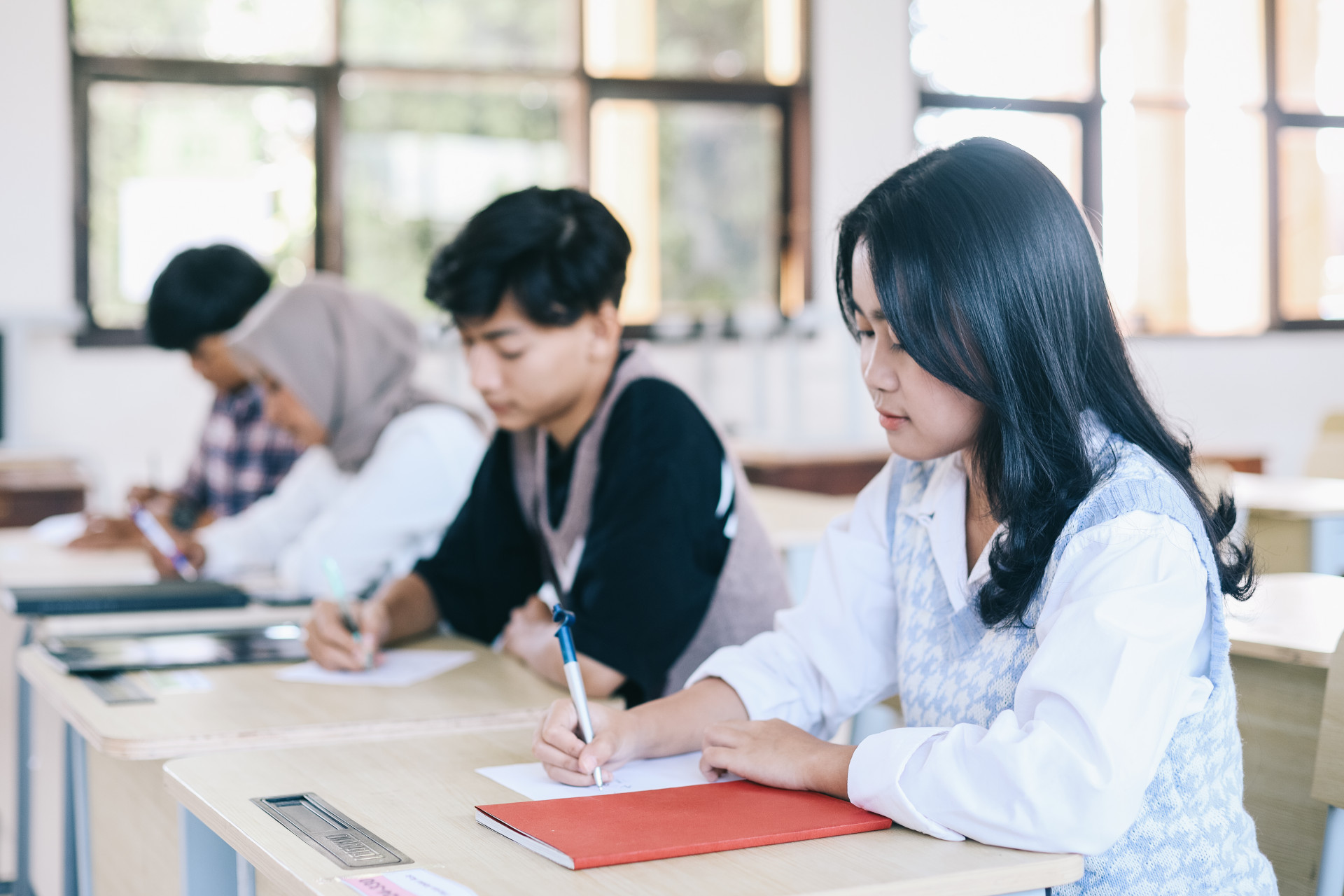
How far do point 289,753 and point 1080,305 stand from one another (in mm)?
786

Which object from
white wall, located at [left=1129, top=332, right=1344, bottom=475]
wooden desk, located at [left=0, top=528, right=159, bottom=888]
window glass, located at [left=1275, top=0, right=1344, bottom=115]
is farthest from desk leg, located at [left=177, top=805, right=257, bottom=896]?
window glass, located at [left=1275, top=0, right=1344, bottom=115]

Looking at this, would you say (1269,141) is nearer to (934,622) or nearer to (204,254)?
(204,254)

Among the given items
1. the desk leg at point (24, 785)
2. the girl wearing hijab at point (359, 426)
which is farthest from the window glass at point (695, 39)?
the desk leg at point (24, 785)

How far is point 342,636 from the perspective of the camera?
163 centimetres

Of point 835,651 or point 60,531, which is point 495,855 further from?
point 60,531

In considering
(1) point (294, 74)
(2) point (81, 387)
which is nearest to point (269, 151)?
(1) point (294, 74)

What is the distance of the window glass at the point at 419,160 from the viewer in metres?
5.20

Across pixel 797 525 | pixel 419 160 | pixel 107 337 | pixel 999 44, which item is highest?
pixel 999 44

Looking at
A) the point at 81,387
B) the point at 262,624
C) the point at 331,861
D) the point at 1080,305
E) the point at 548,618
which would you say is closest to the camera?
the point at 331,861

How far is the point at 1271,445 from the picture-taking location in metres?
6.52

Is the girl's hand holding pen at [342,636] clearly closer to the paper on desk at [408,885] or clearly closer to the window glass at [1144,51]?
the paper on desk at [408,885]

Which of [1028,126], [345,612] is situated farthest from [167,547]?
[1028,126]

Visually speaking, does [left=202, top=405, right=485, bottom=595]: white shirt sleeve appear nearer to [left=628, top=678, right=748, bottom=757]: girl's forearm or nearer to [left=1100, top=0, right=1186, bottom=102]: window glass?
[left=628, top=678, right=748, bottom=757]: girl's forearm

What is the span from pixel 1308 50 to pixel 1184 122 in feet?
2.60
